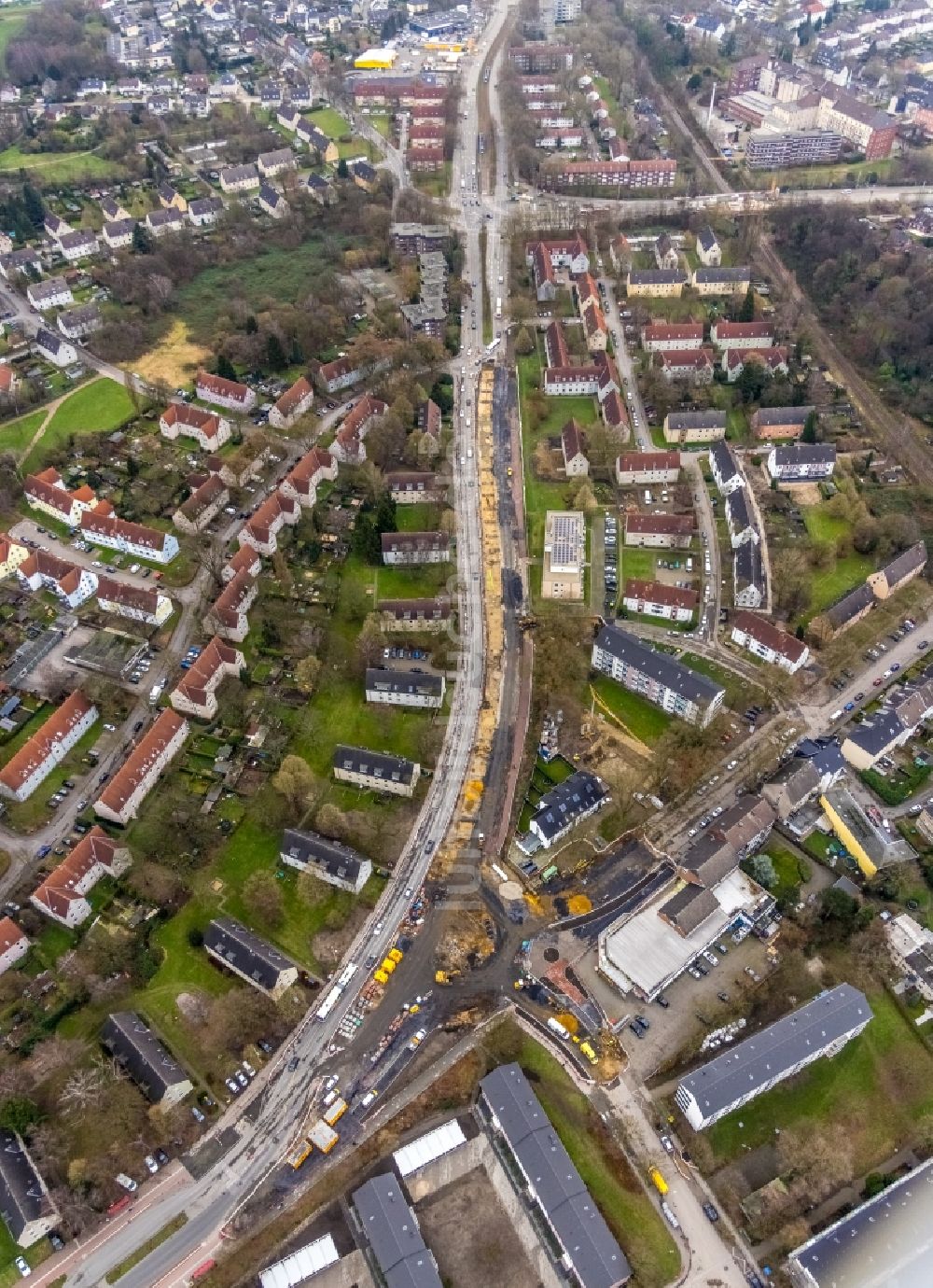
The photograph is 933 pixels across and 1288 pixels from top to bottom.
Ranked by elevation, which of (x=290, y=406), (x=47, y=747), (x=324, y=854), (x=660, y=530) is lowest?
(x=324, y=854)

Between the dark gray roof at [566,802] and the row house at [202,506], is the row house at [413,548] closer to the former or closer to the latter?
the row house at [202,506]

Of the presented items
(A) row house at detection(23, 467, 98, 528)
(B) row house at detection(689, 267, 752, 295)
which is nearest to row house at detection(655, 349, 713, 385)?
(B) row house at detection(689, 267, 752, 295)

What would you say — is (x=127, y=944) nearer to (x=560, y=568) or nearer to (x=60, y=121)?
(x=560, y=568)

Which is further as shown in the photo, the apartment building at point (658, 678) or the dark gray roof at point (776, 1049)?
the apartment building at point (658, 678)

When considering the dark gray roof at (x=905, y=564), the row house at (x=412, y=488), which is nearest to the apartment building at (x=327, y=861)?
the row house at (x=412, y=488)

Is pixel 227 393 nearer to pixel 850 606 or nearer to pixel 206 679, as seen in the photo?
pixel 206 679

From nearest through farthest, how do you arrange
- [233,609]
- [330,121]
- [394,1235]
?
[394,1235], [233,609], [330,121]

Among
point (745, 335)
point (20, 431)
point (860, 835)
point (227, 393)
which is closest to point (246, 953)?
point (860, 835)

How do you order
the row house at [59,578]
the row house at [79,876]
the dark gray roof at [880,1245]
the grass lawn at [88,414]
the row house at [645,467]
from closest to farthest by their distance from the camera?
1. the dark gray roof at [880,1245]
2. the row house at [79,876]
3. the row house at [59,578]
4. the row house at [645,467]
5. the grass lawn at [88,414]
